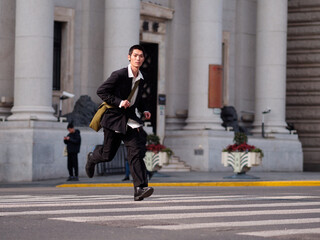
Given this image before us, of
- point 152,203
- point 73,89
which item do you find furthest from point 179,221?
point 73,89

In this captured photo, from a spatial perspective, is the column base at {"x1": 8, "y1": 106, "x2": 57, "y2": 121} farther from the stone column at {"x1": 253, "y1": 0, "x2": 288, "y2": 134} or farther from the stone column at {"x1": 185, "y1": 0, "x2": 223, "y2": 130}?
the stone column at {"x1": 253, "y1": 0, "x2": 288, "y2": 134}

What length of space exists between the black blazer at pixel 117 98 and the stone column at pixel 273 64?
27.4 metres

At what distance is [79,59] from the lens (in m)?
33.8

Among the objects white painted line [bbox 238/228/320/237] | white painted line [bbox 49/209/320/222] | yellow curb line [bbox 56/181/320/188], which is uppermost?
white painted line [bbox 49/209/320/222]

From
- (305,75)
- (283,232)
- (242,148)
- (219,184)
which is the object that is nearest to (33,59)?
(242,148)

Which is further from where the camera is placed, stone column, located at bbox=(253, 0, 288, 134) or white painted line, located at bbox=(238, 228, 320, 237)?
stone column, located at bbox=(253, 0, 288, 134)

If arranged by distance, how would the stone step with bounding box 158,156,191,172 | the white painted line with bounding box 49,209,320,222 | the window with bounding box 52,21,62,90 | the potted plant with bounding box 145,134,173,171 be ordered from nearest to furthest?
the white painted line with bounding box 49,209,320,222 < the potted plant with bounding box 145,134,173,171 < the window with bounding box 52,21,62,90 < the stone step with bounding box 158,156,191,172

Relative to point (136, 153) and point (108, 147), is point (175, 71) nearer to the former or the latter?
point (108, 147)

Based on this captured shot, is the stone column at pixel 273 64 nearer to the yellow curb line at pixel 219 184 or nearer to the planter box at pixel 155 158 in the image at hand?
the planter box at pixel 155 158

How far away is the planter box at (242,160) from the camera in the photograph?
1112 inches

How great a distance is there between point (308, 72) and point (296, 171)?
6.17 meters

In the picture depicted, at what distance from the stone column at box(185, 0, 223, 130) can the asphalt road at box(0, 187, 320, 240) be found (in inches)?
885

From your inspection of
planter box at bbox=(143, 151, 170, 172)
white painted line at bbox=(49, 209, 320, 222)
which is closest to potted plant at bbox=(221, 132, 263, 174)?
planter box at bbox=(143, 151, 170, 172)

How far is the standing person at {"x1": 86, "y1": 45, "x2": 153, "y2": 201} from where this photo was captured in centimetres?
1207
